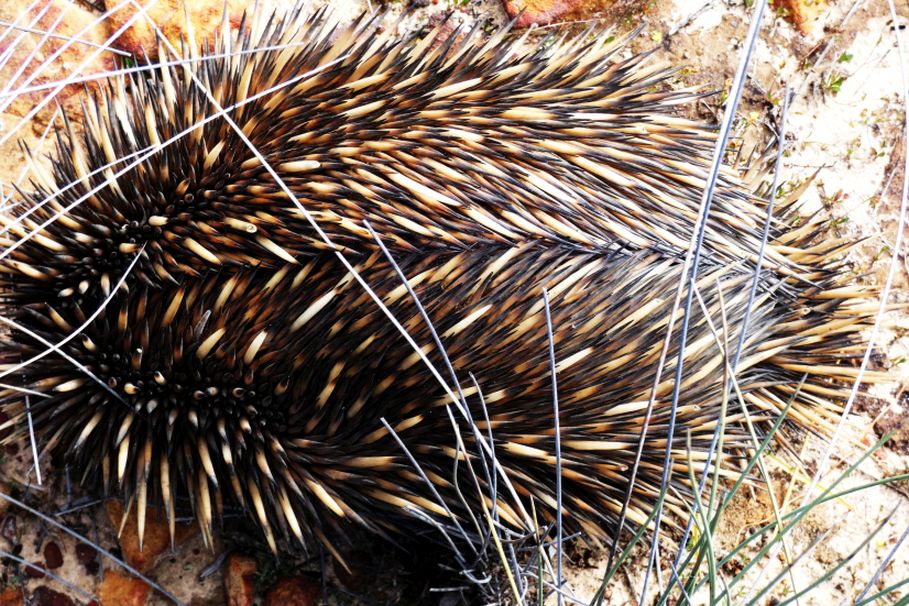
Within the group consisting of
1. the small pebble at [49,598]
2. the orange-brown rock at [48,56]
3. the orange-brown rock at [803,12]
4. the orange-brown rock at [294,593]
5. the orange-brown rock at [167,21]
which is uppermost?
the orange-brown rock at [803,12]

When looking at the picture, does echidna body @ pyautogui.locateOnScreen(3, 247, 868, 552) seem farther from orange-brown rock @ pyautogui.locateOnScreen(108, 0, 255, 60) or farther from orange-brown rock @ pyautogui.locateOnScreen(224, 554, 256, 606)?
orange-brown rock @ pyautogui.locateOnScreen(108, 0, 255, 60)

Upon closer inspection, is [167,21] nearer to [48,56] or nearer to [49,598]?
[48,56]

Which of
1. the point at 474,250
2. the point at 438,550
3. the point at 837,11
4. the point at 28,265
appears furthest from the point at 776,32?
the point at 28,265

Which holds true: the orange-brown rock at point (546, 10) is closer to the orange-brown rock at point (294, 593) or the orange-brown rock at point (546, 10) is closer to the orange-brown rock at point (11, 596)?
the orange-brown rock at point (294, 593)

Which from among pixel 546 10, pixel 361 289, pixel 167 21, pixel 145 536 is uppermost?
pixel 546 10

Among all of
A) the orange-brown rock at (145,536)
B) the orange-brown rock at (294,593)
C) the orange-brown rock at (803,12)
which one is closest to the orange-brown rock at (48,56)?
the orange-brown rock at (145,536)

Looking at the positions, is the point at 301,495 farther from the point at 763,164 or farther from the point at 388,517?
the point at 763,164

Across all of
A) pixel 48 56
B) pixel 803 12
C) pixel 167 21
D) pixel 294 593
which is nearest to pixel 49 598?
pixel 294 593
